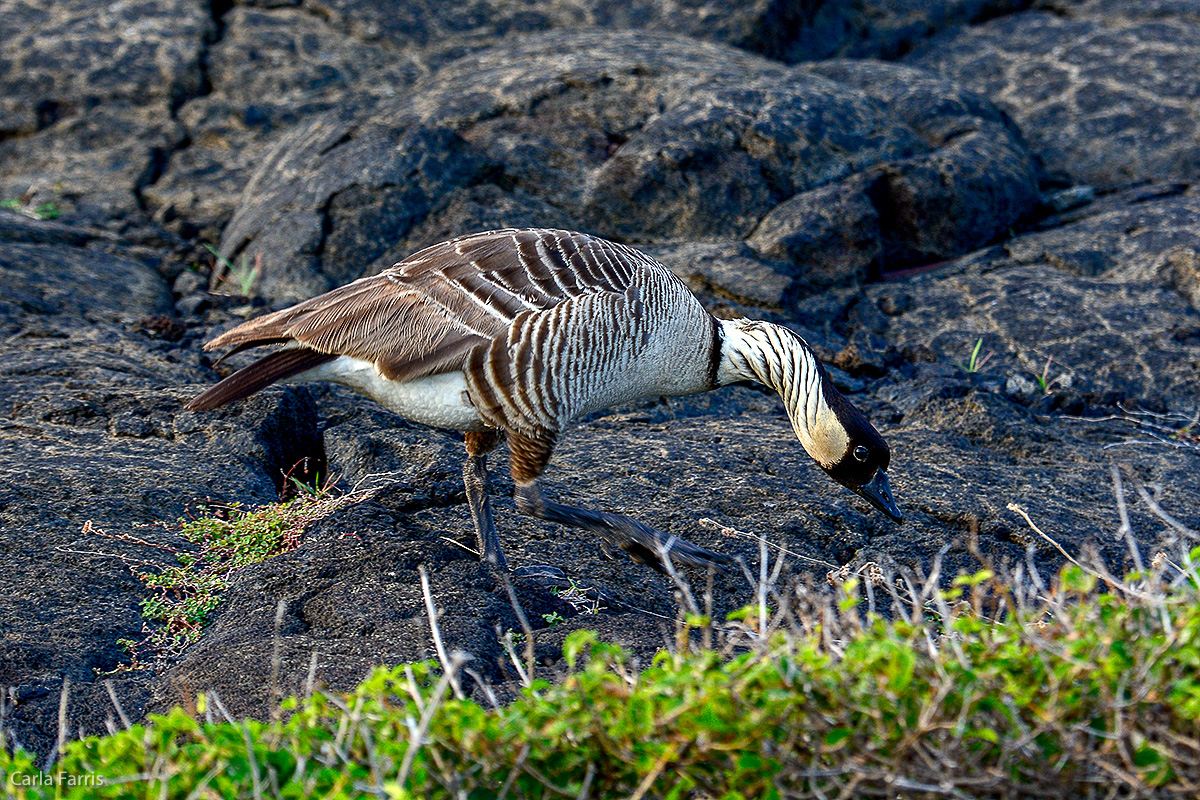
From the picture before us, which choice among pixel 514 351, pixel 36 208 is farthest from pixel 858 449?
pixel 36 208

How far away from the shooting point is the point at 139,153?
9617mm

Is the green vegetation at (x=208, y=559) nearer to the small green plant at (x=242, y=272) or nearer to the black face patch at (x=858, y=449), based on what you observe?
the black face patch at (x=858, y=449)

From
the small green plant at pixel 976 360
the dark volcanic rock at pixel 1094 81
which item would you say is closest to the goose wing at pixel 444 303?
the small green plant at pixel 976 360

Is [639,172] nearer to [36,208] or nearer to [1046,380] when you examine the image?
[1046,380]

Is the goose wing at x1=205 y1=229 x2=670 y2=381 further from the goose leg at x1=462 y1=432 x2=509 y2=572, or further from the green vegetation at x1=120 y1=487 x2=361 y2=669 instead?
the green vegetation at x1=120 y1=487 x2=361 y2=669

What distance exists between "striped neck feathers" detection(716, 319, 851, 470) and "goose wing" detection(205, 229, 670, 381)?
0.70 meters

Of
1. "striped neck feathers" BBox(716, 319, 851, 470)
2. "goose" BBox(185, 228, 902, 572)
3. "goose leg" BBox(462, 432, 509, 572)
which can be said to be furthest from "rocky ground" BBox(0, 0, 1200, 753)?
"striped neck feathers" BBox(716, 319, 851, 470)

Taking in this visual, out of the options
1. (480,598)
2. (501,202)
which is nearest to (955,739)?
(480,598)

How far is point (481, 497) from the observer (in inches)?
178

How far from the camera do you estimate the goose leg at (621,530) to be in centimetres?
449

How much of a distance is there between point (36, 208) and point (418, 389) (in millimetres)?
6113

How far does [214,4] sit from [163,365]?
19.9 ft

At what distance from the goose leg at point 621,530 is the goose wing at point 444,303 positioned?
713mm

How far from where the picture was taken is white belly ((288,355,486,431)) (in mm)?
4395
